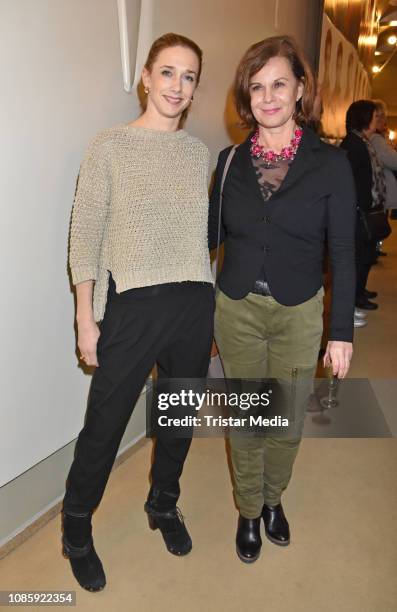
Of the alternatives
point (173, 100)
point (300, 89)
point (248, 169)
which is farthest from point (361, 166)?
point (173, 100)

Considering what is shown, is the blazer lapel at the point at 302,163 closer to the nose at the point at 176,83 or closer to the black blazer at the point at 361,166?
the nose at the point at 176,83

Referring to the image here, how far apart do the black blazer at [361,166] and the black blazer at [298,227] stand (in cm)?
252

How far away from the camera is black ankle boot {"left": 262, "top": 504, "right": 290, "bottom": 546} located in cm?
202

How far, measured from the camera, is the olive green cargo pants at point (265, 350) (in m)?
1.68

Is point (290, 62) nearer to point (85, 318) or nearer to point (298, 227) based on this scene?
point (298, 227)

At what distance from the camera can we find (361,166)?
4.00m

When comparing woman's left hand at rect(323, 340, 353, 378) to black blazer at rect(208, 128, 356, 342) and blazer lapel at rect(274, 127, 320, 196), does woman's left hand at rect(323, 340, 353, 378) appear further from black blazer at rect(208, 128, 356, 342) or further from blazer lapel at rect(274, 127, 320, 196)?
blazer lapel at rect(274, 127, 320, 196)

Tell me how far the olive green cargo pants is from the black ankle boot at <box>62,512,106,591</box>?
556 millimetres

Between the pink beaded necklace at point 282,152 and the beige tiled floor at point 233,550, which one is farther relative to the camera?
the beige tiled floor at point 233,550

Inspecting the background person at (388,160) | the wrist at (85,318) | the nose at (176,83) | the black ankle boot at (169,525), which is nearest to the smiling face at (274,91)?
the nose at (176,83)

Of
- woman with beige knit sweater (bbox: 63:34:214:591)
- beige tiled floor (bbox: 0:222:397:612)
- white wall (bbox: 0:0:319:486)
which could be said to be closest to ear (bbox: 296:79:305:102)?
woman with beige knit sweater (bbox: 63:34:214:591)

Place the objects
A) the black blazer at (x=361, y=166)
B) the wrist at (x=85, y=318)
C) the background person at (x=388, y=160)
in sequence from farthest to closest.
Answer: the background person at (x=388, y=160)
the black blazer at (x=361, y=166)
the wrist at (x=85, y=318)

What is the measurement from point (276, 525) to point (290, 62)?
1.63m

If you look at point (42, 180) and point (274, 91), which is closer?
point (274, 91)
